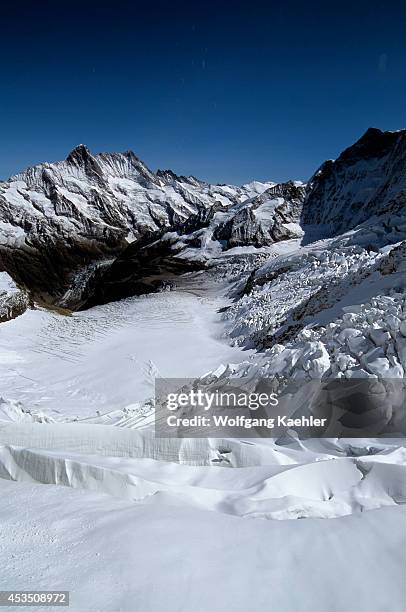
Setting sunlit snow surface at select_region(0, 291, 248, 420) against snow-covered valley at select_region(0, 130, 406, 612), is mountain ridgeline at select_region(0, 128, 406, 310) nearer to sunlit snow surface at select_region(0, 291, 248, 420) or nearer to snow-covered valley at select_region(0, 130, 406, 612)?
sunlit snow surface at select_region(0, 291, 248, 420)

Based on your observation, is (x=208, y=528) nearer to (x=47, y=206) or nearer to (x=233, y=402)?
(x=233, y=402)

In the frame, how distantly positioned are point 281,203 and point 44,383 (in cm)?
5177

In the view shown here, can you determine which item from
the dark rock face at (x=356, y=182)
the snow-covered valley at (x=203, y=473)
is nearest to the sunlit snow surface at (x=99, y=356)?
the snow-covered valley at (x=203, y=473)

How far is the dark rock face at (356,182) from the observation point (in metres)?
51.4

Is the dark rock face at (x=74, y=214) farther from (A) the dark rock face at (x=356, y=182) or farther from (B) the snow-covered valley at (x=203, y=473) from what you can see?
(B) the snow-covered valley at (x=203, y=473)

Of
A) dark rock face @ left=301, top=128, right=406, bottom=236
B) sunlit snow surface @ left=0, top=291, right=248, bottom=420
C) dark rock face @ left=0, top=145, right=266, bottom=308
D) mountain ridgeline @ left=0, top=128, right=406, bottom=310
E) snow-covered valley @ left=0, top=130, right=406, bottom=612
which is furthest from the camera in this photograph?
dark rock face @ left=0, top=145, right=266, bottom=308

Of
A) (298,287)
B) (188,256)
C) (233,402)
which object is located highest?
(188,256)

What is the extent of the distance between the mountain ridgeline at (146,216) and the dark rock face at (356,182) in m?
0.16

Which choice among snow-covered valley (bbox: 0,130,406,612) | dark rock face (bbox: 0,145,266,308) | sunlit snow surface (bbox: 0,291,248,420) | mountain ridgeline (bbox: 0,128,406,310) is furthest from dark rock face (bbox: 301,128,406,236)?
dark rock face (bbox: 0,145,266,308)

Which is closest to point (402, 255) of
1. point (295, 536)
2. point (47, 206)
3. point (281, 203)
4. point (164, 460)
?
point (164, 460)

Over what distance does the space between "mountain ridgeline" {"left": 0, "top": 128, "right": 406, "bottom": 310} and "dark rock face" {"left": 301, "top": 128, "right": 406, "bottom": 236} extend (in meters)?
0.16

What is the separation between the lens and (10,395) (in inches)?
460

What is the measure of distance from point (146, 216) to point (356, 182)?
12508 centimetres

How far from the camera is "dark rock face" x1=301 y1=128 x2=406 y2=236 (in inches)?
2023
